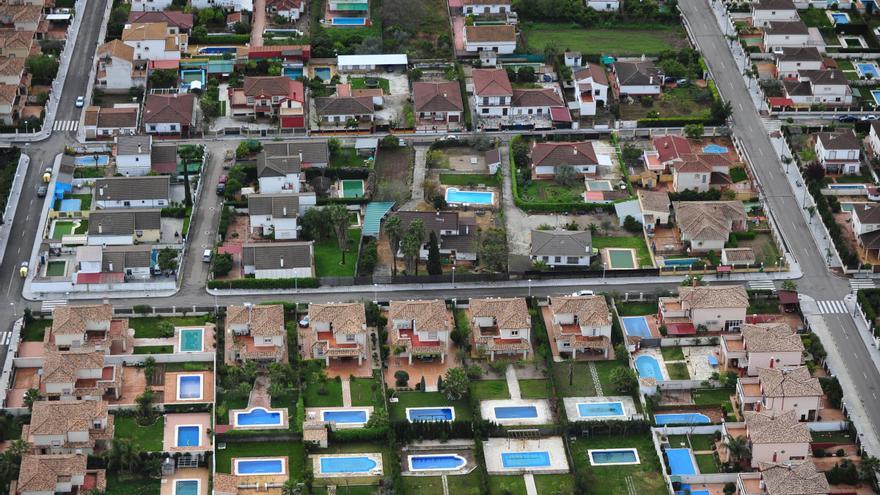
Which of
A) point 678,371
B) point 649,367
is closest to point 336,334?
point 649,367

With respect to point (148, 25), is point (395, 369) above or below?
below

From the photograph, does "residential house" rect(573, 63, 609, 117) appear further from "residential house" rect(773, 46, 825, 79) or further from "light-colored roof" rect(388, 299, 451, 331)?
"light-colored roof" rect(388, 299, 451, 331)

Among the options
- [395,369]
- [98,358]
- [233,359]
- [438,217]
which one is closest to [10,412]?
[98,358]

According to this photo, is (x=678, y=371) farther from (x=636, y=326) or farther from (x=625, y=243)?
(x=625, y=243)

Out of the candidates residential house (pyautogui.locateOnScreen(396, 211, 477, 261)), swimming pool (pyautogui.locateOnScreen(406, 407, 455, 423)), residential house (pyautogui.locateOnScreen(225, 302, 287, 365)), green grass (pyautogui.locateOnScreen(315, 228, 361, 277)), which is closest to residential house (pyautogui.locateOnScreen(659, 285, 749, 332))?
residential house (pyautogui.locateOnScreen(396, 211, 477, 261))

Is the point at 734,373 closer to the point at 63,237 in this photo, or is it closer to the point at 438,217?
the point at 438,217

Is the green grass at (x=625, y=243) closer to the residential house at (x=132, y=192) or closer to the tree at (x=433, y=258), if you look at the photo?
the tree at (x=433, y=258)
